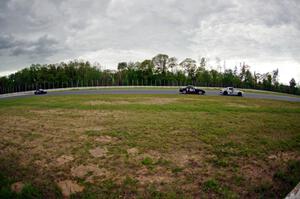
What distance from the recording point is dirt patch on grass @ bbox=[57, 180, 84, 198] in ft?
11.2

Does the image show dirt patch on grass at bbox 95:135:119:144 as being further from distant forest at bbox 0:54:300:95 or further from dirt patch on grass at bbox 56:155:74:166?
distant forest at bbox 0:54:300:95

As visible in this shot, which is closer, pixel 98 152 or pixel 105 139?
pixel 98 152

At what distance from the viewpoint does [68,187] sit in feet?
11.7

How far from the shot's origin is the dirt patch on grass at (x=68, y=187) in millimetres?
3414

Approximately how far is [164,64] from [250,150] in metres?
72.8

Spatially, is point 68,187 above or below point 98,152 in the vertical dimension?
below

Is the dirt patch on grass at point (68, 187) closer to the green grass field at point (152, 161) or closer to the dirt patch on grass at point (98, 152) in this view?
the green grass field at point (152, 161)

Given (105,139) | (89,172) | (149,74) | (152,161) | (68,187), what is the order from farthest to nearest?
(149,74), (105,139), (152,161), (89,172), (68,187)

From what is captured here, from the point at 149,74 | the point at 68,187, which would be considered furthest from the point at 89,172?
the point at 149,74

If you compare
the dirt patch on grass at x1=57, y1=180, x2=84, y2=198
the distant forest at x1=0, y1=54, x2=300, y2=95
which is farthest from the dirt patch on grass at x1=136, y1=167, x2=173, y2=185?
the distant forest at x1=0, y1=54, x2=300, y2=95

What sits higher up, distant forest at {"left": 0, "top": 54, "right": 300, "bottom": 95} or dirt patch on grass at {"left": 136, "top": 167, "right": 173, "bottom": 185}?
distant forest at {"left": 0, "top": 54, "right": 300, "bottom": 95}

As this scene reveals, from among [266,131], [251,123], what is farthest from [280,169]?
[251,123]

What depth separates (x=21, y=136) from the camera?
6.65 metres

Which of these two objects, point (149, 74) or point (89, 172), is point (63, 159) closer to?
point (89, 172)
